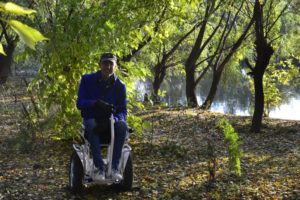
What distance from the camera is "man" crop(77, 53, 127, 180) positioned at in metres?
5.50

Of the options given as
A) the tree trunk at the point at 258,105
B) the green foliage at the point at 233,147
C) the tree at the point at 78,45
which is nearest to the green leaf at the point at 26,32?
the green foliage at the point at 233,147

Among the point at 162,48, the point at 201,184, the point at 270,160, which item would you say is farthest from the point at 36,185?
the point at 162,48

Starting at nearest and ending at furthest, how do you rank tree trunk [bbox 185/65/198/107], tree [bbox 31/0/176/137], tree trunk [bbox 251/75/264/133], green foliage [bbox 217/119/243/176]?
green foliage [bbox 217/119/243/176] < tree [bbox 31/0/176/137] < tree trunk [bbox 251/75/264/133] < tree trunk [bbox 185/65/198/107]

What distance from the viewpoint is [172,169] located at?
7.27 meters

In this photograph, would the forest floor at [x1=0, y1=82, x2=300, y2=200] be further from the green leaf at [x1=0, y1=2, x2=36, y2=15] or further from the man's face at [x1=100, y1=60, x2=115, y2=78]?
the green leaf at [x1=0, y1=2, x2=36, y2=15]

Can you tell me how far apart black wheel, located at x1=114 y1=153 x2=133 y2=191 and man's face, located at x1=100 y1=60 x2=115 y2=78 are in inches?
43.9

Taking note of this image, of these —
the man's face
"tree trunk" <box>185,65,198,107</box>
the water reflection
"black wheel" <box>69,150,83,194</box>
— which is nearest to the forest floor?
"black wheel" <box>69,150,83,194</box>

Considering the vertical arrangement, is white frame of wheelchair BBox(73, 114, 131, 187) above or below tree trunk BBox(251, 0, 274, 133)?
below

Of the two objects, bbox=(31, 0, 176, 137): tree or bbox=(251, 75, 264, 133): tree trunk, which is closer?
bbox=(31, 0, 176, 137): tree

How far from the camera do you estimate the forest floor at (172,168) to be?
599 centimetres

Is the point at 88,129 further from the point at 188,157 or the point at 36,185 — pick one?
the point at 188,157

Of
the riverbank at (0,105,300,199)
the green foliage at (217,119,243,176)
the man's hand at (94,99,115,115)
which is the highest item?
the man's hand at (94,99,115,115)

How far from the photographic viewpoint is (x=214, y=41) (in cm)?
2327

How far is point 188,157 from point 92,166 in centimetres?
291
